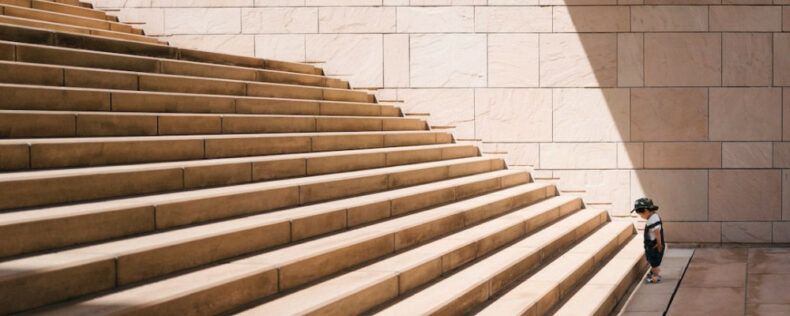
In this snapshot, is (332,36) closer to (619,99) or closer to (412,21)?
(412,21)

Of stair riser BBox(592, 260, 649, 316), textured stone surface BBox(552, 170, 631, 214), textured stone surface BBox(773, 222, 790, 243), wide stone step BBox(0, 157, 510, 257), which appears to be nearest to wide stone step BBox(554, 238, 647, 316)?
stair riser BBox(592, 260, 649, 316)

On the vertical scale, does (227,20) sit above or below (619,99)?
above

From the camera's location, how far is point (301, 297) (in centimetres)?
532

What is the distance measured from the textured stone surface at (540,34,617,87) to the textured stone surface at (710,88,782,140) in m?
1.73

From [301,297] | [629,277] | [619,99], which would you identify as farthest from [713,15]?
[301,297]

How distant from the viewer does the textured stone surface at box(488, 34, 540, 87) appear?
45.1 feet

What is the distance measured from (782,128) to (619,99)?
8.53ft

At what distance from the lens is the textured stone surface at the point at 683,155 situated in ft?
44.2

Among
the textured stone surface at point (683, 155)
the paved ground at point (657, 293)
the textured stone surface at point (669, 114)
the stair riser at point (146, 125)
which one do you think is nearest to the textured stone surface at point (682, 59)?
the textured stone surface at point (669, 114)

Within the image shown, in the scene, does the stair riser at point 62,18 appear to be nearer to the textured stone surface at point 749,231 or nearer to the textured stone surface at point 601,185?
the textured stone surface at point 601,185

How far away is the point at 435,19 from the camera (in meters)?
13.9

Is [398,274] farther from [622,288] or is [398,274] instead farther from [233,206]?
[622,288]

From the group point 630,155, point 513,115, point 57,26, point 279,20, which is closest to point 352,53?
point 279,20

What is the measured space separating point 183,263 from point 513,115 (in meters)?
9.39
